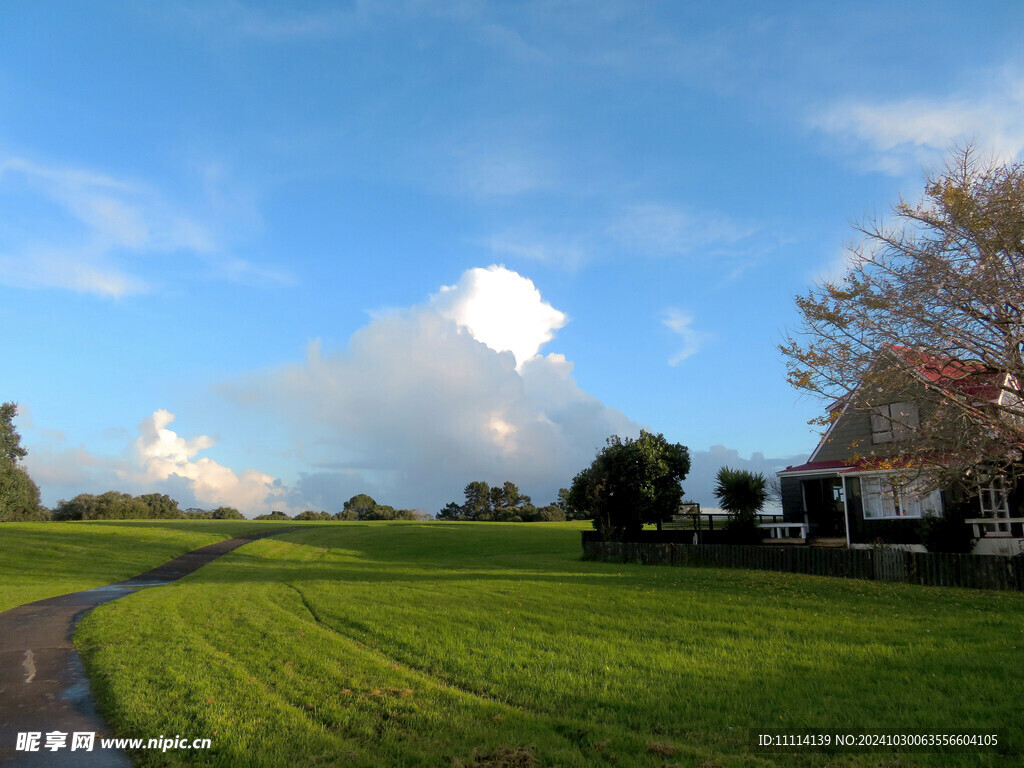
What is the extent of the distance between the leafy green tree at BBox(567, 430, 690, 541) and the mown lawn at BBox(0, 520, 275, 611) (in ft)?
76.1

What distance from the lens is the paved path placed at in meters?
6.72

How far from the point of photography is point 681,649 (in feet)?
36.2

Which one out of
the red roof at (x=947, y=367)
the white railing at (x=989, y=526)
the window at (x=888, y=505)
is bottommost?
the white railing at (x=989, y=526)

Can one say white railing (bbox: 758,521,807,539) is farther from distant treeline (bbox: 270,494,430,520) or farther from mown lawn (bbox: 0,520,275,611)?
distant treeline (bbox: 270,494,430,520)

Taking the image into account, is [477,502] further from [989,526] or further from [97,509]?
[989,526]

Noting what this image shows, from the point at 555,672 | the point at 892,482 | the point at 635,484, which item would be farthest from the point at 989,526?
the point at 555,672

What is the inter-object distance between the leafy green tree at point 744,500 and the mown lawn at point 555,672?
13.0 meters

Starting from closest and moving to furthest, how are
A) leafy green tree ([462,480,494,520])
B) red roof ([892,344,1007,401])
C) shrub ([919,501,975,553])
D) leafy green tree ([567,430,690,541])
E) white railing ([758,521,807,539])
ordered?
red roof ([892,344,1007,401]) < shrub ([919,501,975,553]) < white railing ([758,521,807,539]) < leafy green tree ([567,430,690,541]) < leafy green tree ([462,480,494,520])

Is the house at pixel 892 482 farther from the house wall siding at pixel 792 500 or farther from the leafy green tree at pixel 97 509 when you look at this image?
the leafy green tree at pixel 97 509

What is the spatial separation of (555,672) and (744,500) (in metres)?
25.1

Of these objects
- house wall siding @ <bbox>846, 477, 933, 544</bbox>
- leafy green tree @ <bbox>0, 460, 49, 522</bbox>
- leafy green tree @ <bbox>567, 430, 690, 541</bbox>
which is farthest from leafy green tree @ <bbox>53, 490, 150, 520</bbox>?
house wall siding @ <bbox>846, 477, 933, 544</bbox>

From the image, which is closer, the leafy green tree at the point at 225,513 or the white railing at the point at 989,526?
the white railing at the point at 989,526

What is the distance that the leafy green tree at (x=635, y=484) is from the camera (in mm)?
35794

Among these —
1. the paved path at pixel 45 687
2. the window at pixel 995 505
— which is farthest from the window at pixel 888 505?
the paved path at pixel 45 687
